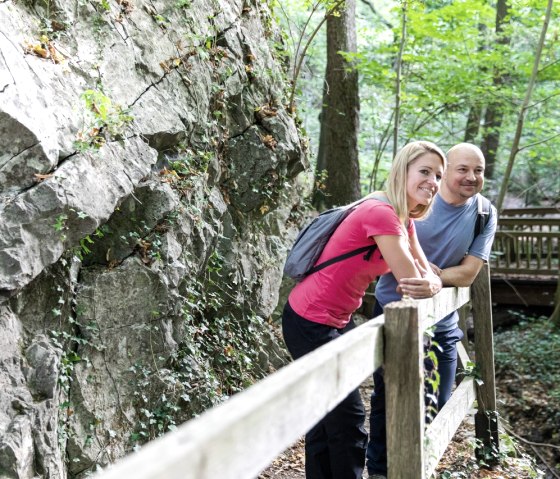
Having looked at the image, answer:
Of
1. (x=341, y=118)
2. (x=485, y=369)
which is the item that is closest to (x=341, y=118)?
(x=341, y=118)

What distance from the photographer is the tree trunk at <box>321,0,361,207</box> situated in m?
10.0

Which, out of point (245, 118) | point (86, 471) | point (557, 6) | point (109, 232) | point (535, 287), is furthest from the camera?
point (535, 287)

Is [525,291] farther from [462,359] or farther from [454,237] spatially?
[454,237]

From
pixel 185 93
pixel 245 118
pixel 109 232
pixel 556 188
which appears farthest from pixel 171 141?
pixel 556 188

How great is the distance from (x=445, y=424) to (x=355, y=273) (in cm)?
125

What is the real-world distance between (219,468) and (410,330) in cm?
145

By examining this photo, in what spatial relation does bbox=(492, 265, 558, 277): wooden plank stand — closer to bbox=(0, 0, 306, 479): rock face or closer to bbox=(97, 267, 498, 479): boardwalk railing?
bbox=(0, 0, 306, 479): rock face

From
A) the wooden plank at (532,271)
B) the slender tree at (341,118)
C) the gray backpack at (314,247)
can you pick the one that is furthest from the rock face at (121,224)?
the wooden plank at (532,271)

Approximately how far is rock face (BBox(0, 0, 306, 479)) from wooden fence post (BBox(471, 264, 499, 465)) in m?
2.18

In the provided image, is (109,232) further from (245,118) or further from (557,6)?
(557,6)

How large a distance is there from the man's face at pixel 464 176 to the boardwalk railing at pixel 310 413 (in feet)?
2.38

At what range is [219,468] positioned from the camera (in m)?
1.16

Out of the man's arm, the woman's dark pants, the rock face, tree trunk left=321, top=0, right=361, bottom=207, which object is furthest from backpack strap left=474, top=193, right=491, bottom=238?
tree trunk left=321, top=0, right=361, bottom=207

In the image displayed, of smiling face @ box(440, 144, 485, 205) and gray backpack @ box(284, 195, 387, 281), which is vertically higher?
smiling face @ box(440, 144, 485, 205)
